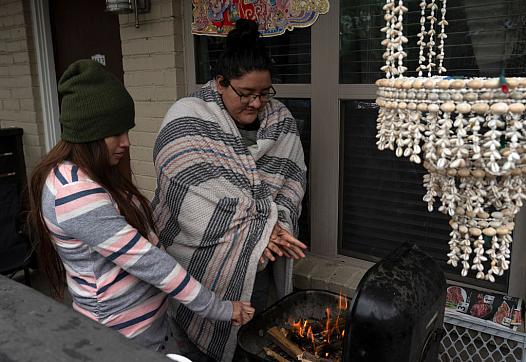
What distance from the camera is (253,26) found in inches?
77.0

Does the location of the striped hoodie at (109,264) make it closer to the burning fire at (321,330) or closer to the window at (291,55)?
the burning fire at (321,330)

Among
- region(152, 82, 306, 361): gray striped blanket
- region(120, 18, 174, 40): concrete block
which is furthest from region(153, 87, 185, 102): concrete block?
region(152, 82, 306, 361): gray striped blanket

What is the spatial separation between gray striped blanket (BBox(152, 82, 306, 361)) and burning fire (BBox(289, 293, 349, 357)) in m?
0.24

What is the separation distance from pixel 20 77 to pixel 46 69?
0.25 meters

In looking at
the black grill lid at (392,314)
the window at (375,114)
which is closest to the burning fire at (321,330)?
the black grill lid at (392,314)

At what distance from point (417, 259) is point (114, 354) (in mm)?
1083

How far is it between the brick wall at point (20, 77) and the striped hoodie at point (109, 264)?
2923 mm

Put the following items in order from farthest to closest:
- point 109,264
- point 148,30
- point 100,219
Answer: point 148,30, point 109,264, point 100,219

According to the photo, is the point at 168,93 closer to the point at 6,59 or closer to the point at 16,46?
the point at 16,46

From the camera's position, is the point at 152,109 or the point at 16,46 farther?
the point at 16,46

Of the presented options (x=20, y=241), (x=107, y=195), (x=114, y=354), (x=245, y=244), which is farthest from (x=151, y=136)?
(x=114, y=354)

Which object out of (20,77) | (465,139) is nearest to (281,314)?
(465,139)

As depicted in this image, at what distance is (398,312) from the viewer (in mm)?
1215

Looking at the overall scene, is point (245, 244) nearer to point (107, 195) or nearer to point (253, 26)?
point (107, 195)
